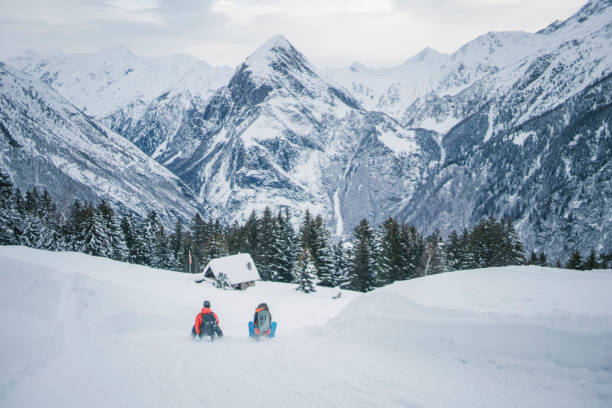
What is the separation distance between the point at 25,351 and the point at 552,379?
41.4 feet

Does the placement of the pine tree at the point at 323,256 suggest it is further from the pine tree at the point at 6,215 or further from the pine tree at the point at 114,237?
the pine tree at the point at 6,215

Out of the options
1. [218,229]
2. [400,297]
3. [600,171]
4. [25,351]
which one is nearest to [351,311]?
→ [400,297]

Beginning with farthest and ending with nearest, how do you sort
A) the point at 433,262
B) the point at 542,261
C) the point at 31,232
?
the point at 542,261, the point at 31,232, the point at 433,262

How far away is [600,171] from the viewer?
460 ft

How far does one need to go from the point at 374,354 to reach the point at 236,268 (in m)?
34.6

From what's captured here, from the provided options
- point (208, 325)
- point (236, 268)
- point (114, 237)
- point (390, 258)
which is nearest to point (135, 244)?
point (114, 237)

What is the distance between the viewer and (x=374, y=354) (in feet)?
29.2

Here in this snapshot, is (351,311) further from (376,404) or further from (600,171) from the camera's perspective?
(600,171)

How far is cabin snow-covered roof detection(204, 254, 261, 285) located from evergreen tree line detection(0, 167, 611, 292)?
18.0 feet

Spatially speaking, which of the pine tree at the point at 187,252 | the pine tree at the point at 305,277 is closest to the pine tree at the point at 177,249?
the pine tree at the point at 187,252

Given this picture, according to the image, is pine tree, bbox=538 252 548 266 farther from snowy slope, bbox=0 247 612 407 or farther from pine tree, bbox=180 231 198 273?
pine tree, bbox=180 231 198 273

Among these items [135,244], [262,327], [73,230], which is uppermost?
[73,230]

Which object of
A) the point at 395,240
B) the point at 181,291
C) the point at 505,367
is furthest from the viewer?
the point at 395,240

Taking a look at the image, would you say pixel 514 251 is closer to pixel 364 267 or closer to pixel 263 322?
pixel 364 267
